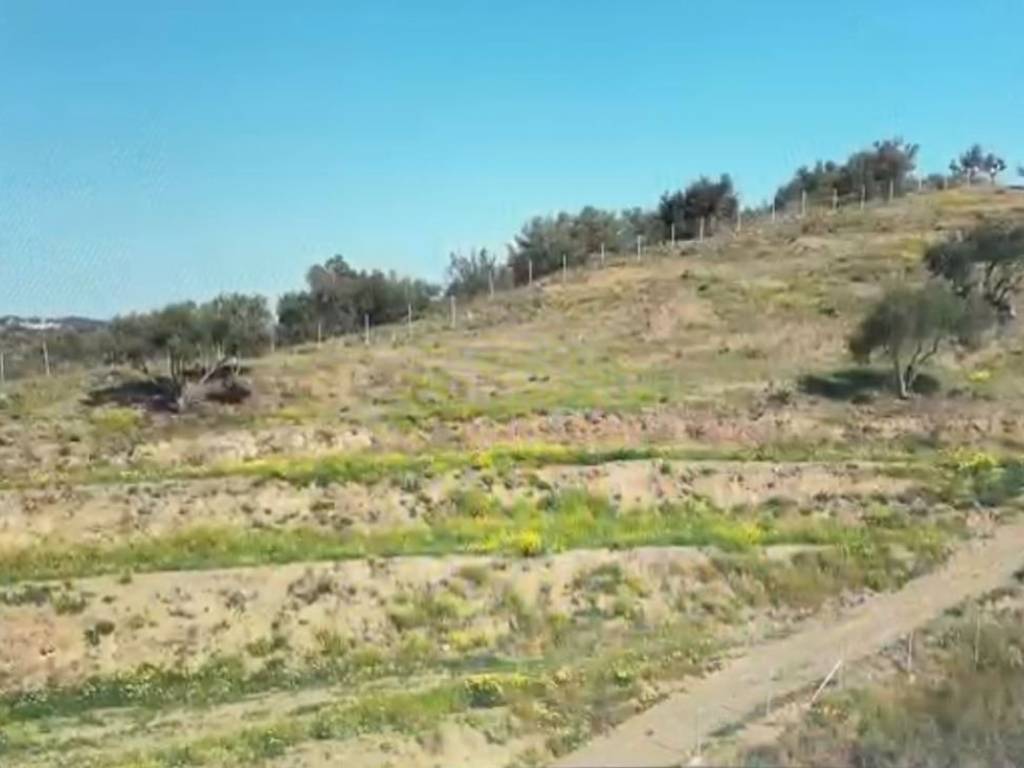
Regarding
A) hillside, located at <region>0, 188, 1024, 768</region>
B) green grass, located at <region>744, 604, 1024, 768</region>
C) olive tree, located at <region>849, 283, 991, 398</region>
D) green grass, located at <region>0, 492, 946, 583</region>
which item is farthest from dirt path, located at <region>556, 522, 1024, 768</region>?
olive tree, located at <region>849, 283, 991, 398</region>

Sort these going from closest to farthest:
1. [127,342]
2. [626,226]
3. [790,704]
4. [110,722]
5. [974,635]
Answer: [790,704] → [110,722] → [974,635] → [127,342] → [626,226]

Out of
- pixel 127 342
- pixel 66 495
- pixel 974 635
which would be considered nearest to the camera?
pixel 974 635

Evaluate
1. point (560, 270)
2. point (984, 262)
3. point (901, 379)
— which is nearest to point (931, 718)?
point (901, 379)

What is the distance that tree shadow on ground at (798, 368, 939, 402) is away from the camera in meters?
51.0

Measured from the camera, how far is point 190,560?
30781mm

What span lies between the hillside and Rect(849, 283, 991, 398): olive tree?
110 cm

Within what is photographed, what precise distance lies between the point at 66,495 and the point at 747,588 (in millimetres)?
17964

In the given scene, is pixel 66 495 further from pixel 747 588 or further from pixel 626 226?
pixel 626 226

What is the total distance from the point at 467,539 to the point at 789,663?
11400mm

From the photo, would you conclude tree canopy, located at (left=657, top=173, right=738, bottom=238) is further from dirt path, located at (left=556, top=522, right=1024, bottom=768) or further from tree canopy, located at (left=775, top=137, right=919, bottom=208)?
dirt path, located at (left=556, top=522, right=1024, bottom=768)

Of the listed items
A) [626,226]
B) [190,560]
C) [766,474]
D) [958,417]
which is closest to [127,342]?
[190,560]

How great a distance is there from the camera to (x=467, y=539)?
33250mm

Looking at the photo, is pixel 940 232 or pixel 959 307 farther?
pixel 940 232

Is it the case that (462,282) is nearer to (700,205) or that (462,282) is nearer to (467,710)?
(700,205)
